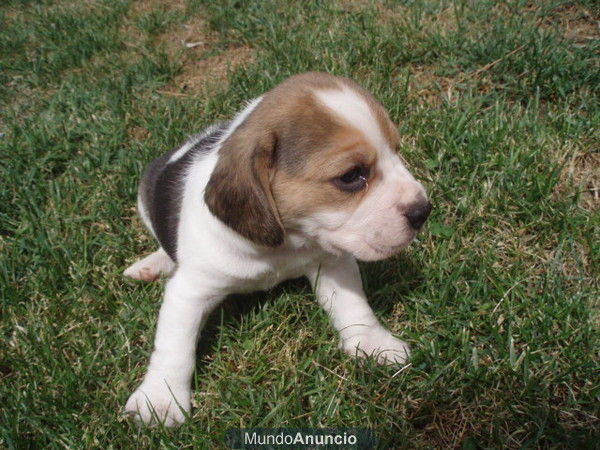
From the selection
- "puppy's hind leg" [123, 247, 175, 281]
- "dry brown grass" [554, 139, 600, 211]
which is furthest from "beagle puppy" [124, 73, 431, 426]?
"dry brown grass" [554, 139, 600, 211]

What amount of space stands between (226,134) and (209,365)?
4.38 feet

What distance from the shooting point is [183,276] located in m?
3.23

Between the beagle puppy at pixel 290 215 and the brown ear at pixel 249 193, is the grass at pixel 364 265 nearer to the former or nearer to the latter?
the beagle puppy at pixel 290 215

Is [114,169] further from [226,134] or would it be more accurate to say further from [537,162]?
[537,162]

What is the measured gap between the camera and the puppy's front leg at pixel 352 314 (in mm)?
3338

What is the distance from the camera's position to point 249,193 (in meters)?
2.76

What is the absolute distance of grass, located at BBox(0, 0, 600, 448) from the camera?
3049 mm

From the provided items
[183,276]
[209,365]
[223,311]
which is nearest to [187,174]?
[183,276]

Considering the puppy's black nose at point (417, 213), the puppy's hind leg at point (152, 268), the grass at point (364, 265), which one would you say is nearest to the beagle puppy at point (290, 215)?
the puppy's black nose at point (417, 213)

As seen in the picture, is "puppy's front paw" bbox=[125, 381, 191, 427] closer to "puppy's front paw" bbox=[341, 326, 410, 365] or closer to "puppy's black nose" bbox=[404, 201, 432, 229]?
"puppy's front paw" bbox=[341, 326, 410, 365]

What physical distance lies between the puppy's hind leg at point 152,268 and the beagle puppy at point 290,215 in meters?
0.59

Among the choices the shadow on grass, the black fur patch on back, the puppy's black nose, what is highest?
the puppy's black nose

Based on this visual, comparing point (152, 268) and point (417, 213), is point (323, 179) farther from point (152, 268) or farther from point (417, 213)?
point (152, 268)

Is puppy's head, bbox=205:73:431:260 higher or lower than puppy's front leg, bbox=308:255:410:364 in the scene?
higher
